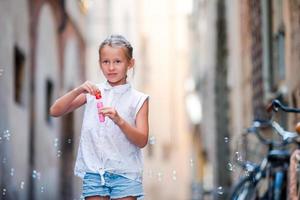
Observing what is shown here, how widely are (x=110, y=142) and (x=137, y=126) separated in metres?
0.13

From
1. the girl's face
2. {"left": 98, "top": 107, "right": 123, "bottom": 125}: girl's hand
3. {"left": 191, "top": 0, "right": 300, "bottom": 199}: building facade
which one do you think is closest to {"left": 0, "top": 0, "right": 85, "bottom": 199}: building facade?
{"left": 191, "top": 0, "right": 300, "bottom": 199}: building facade

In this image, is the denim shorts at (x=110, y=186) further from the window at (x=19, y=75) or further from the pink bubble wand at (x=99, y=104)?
the window at (x=19, y=75)

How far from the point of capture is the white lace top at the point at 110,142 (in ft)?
14.5

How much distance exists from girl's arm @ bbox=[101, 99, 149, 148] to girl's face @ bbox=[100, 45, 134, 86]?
0.54 feet

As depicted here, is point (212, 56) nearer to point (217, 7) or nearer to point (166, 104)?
point (217, 7)

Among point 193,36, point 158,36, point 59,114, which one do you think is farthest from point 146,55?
point 59,114

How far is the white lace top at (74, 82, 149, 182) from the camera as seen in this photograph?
4.41m

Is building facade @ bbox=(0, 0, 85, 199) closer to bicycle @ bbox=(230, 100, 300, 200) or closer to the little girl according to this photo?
bicycle @ bbox=(230, 100, 300, 200)

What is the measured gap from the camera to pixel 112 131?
4.43 meters

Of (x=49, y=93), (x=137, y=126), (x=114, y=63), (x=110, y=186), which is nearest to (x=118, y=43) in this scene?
(x=114, y=63)

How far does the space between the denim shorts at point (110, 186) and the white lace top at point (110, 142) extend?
0.07ft

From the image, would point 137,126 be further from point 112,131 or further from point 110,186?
point 110,186

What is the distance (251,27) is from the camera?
1233 cm

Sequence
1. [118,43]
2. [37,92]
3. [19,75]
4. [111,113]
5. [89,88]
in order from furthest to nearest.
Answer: [37,92], [19,75], [118,43], [89,88], [111,113]
